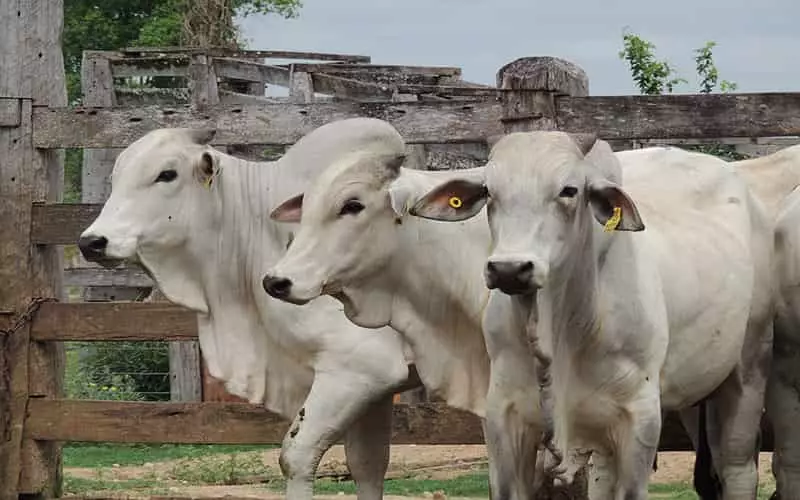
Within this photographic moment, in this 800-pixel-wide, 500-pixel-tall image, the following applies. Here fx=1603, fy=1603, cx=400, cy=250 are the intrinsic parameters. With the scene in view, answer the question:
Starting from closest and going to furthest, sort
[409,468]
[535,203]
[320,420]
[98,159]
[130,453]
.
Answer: [535,203] < [320,420] < [409,468] < [130,453] < [98,159]

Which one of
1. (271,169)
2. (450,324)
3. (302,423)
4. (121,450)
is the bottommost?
(121,450)

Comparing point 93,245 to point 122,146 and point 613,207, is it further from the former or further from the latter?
point 613,207

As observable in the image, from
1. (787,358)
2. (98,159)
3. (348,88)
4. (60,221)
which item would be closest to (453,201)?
(787,358)

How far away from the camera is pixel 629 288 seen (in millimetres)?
5457

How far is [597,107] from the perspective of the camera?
715 centimetres

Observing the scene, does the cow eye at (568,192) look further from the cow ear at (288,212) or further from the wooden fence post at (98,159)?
the wooden fence post at (98,159)

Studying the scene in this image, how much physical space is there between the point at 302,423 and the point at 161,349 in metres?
7.60

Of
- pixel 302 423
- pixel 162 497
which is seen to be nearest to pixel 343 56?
pixel 162 497

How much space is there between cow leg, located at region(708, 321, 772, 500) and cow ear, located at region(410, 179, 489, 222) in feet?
5.71

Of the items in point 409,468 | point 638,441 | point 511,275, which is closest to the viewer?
point 511,275

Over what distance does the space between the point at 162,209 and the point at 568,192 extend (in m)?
2.37

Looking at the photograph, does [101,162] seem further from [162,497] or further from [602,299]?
[602,299]

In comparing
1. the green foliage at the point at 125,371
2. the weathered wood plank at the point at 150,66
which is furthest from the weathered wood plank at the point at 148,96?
the green foliage at the point at 125,371

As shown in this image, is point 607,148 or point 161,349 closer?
point 607,148
